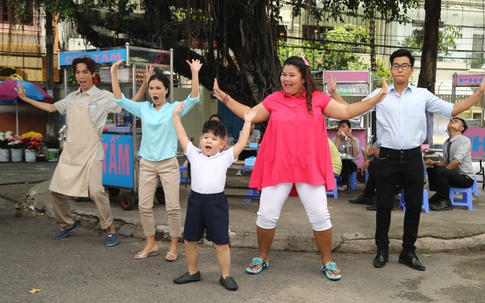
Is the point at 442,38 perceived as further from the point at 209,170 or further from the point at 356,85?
the point at 209,170

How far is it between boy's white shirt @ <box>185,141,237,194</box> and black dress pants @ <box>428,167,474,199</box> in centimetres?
386

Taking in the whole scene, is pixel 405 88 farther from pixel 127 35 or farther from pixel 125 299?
pixel 127 35

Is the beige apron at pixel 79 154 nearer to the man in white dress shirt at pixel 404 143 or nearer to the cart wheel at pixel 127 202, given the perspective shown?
the cart wheel at pixel 127 202

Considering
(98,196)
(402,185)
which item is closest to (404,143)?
(402,185)

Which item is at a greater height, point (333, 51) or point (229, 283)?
point (333, 51)

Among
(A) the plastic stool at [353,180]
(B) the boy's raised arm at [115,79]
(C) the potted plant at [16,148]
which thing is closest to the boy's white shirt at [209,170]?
(B) the boy's raised arm at [115,79]

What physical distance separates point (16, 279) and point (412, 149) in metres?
3.44

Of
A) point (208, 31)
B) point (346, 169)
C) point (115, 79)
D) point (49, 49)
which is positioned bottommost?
Answer: point (346, 169)

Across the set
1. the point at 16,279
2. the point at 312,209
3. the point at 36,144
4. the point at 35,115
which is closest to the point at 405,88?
the point at 312,209

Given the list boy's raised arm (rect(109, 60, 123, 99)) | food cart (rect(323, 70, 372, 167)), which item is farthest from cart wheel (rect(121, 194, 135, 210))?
food cart (rect(323, 70, 372, 167))

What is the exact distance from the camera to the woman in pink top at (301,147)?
4078 millimetres

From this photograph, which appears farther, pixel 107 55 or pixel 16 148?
pixel 16 148

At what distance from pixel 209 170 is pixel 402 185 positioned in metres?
1.78

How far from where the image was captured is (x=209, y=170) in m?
3.90
